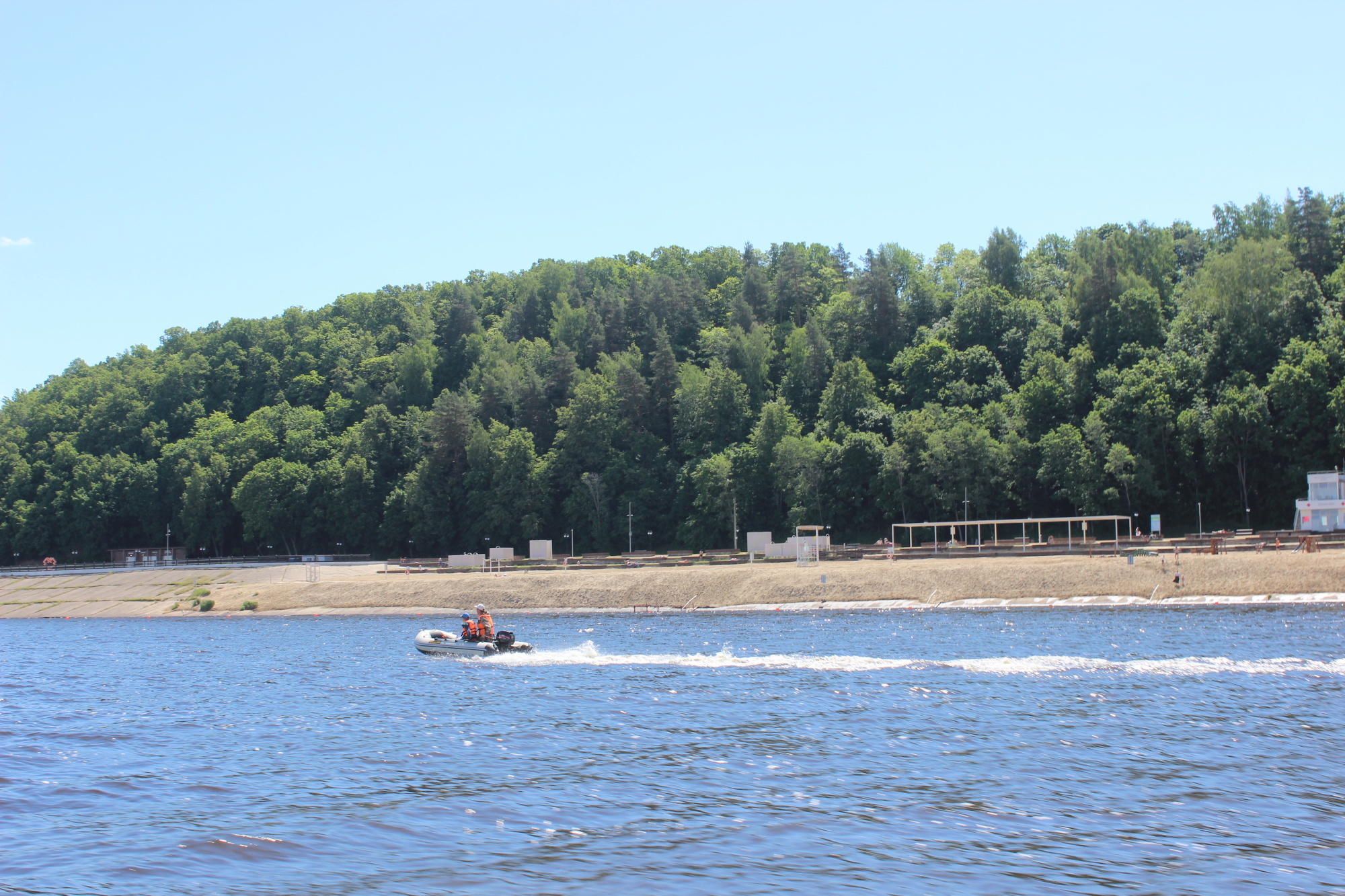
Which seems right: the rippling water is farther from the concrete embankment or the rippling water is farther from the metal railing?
the metal railing

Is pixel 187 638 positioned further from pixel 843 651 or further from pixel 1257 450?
pixel 1257 450

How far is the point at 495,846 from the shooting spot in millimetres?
16094

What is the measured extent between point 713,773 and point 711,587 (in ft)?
157

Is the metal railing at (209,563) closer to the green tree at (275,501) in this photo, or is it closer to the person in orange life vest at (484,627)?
the green tree at (275,501)

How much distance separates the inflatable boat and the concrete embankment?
23.5 metres

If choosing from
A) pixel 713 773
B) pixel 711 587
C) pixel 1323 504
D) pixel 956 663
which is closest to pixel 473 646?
pixel 956 663

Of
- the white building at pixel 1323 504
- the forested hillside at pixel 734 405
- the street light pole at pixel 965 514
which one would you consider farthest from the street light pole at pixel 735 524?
the white building at pixel 1323 504

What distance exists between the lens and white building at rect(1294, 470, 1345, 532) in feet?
237

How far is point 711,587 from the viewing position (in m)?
68.2

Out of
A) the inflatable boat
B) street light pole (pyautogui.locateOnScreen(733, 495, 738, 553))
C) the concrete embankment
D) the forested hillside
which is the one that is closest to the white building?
the forested hillside

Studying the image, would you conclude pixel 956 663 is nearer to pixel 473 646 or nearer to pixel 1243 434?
pixel 473 646

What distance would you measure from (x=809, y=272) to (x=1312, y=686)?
146648mm

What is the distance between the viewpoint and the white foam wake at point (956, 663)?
3055 cm

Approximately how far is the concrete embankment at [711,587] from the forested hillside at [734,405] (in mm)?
30276
